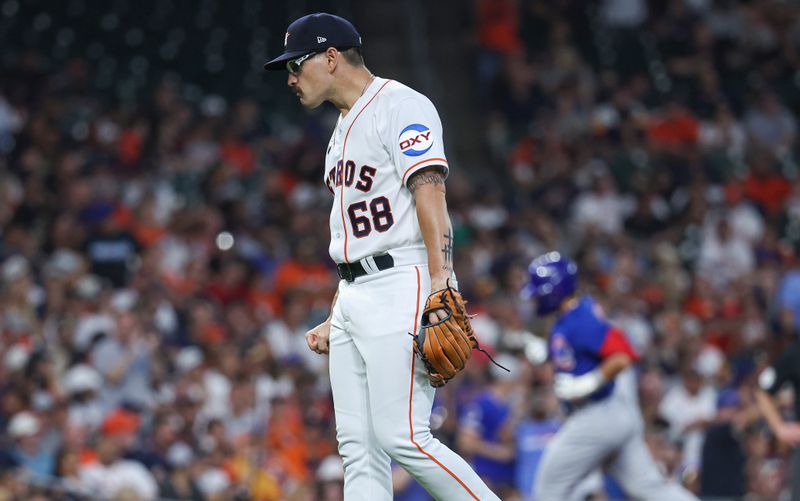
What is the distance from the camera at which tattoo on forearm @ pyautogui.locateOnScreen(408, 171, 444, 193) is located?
4312mm

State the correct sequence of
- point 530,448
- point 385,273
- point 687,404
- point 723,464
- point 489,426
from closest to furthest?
1. point 385,273
2. point 723,464
3. point 530,448
4. point 489,426
5. point 687,404

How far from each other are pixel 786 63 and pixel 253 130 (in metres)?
6.71

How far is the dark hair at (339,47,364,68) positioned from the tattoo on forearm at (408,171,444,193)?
54cm

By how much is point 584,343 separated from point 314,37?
9.95 ft

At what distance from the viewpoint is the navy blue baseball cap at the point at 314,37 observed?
177 inches

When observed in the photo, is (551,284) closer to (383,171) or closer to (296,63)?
(383,171)

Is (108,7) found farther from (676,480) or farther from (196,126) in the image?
(676,480)

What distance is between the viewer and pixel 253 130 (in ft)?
44.3

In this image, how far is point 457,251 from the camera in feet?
41.2

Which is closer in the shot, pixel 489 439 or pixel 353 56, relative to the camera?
pixel 353 56

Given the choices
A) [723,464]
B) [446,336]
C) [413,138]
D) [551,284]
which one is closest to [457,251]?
[723,464]

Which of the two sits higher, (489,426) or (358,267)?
(358,267)

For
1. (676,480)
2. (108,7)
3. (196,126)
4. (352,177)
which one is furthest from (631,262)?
(352,177)

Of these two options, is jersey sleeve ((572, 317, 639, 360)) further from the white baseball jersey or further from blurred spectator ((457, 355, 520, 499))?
blurred spectator ((457, 355, 520, 499))
